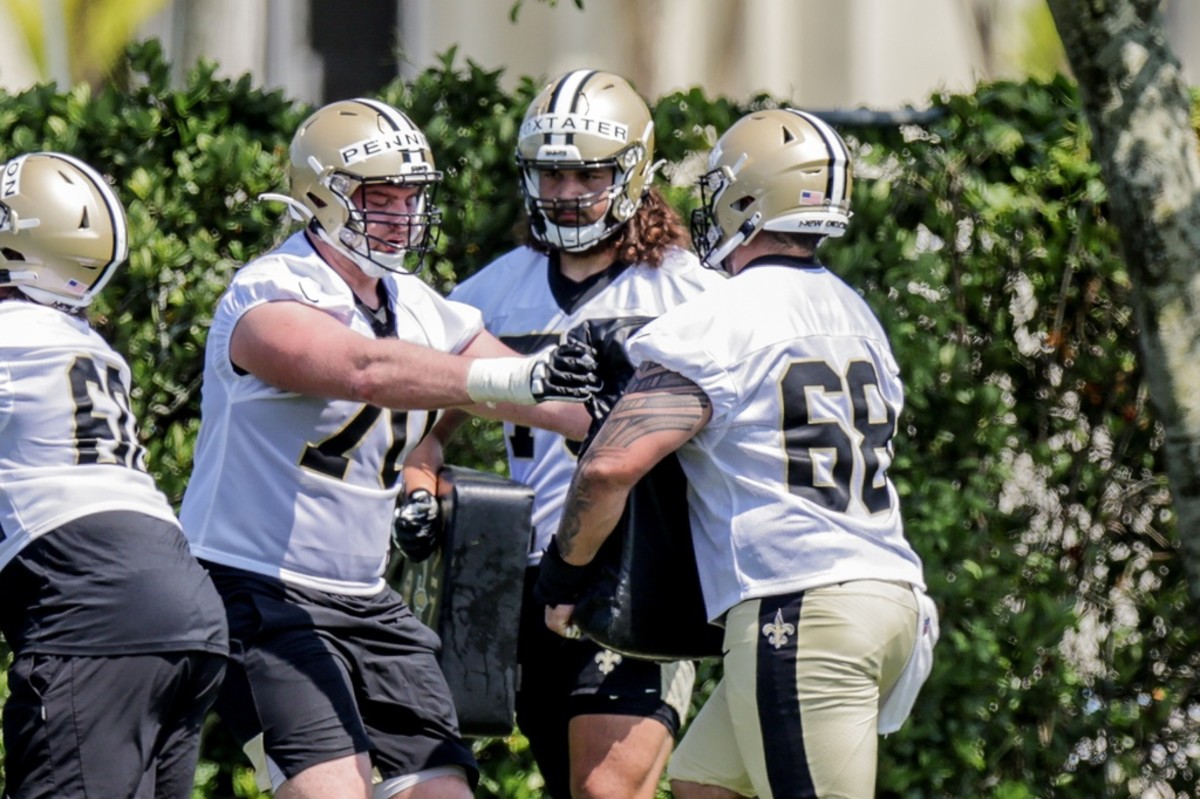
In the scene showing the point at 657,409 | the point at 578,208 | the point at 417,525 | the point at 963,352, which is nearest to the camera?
the point at 657,409

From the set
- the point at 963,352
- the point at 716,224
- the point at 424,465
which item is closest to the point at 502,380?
the point at 716,224

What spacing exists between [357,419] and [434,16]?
23.5 feet

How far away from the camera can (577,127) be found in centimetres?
530

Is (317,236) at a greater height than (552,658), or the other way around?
(317,236)

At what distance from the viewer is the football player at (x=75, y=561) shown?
4.23 metres

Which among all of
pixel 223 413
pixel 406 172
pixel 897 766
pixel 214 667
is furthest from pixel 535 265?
pixel 897 766

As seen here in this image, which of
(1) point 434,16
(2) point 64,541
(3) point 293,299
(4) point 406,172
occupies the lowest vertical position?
(2) point 64,541

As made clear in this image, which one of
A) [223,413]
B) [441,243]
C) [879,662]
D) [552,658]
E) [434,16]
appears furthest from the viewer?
[434,16]

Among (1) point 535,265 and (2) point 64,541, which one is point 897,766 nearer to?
(1) point 535,265

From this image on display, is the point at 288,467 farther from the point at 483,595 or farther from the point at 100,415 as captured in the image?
the point at 483,595

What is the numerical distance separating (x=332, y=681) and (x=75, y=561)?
0.62 m

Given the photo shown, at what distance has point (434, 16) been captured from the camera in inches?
448

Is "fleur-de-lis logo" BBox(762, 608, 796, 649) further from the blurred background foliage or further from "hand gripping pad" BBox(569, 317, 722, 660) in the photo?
the blurred background foliage

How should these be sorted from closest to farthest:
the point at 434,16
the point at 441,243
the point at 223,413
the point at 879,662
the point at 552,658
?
the point at 879,662, the point at 223,413, the point at 552,658, the point at 441,243, the point at 434,16
